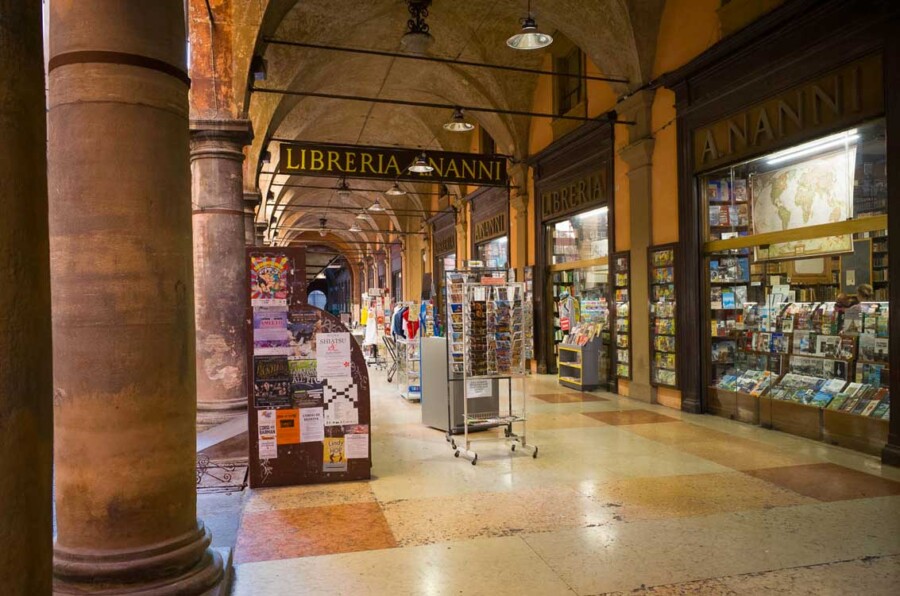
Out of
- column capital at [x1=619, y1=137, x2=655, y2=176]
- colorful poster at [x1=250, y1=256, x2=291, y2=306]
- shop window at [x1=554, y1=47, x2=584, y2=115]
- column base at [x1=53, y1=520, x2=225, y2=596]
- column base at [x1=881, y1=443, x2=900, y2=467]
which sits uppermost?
shop window at [x1=554, y1=47, x2=584, y2=115]

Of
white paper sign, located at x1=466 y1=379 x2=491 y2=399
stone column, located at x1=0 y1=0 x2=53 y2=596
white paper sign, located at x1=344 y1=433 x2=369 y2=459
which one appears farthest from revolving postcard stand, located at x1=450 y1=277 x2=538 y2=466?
stone column, located at x1=0 y1=0 x2=53 y2=596

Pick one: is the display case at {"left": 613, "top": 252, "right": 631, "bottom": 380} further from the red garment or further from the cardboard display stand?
the cardboard display stand

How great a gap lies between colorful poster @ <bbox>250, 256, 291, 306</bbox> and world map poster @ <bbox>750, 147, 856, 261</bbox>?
586 cm

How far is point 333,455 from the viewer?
5605 millimetres

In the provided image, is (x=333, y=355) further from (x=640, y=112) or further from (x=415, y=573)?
(x=640, y=112)

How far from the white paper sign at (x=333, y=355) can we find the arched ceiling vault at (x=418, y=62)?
3529 mm

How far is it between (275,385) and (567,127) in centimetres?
891

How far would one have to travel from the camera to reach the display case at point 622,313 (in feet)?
33.9

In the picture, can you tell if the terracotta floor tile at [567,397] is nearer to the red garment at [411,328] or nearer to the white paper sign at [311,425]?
the red garment at [411,328]

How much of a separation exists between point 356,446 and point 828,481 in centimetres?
405

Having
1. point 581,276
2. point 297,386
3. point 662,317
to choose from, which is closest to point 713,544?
point 297,386

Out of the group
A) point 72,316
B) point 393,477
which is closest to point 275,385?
point 393,477

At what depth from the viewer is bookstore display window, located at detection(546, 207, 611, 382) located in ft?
38.1

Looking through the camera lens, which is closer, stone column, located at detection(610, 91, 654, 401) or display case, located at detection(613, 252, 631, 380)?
stone column, located at detection(610, 91, 654, 401)
